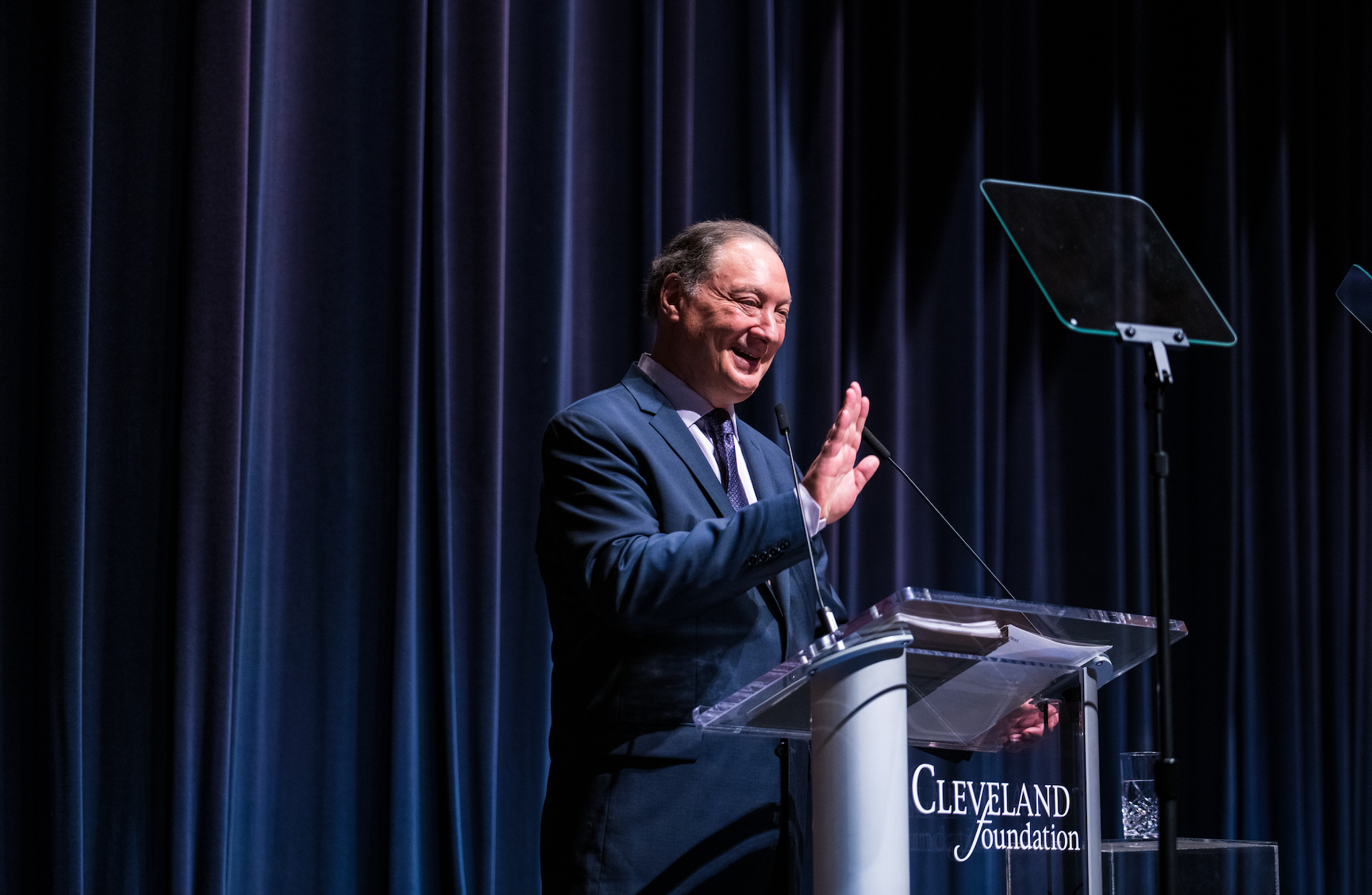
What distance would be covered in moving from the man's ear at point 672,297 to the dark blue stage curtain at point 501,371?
34.3 inches

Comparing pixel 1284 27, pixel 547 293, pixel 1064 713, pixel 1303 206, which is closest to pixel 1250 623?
pixel 1303 206

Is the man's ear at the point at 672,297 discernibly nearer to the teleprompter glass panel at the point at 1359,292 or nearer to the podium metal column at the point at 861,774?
the podium metal column at the point at 861,774

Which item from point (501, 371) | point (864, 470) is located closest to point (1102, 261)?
point (864, 470)

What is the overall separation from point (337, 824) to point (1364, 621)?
10.6 ft

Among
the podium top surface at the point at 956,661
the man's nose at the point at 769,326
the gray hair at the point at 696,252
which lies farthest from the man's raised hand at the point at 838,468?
the gray hair at the point at 696,252

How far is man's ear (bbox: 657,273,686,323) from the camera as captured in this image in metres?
2.17

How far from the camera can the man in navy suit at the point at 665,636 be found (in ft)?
5.49

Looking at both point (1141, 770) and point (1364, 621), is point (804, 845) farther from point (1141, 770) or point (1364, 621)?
point (1364, 621)

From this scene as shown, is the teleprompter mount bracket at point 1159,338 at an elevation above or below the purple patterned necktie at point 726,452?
above

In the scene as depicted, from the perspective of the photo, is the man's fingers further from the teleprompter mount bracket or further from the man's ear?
the man's ear

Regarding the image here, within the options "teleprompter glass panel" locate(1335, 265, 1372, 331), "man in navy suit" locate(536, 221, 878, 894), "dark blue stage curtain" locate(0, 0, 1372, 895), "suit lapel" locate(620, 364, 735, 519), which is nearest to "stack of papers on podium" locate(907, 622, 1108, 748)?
"man in navy suit" locate(536, 221, 878, 894)

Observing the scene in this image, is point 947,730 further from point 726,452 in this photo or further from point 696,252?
point 696,252

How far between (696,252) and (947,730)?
A: 97 centimetres

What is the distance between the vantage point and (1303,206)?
4.32 meters
